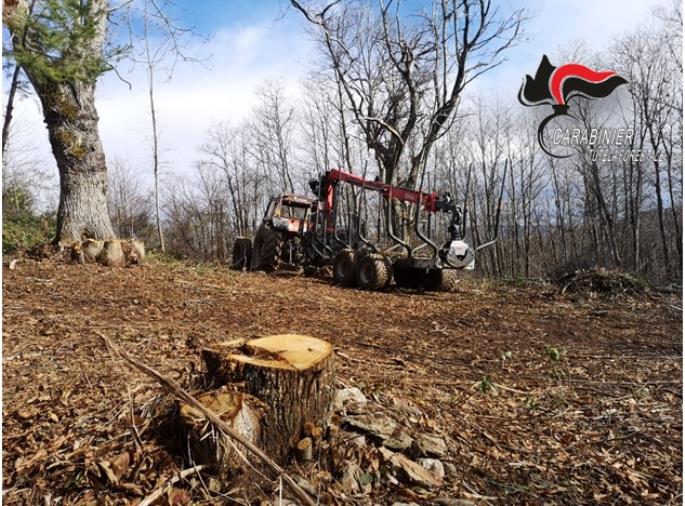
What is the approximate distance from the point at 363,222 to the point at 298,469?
26.6ft

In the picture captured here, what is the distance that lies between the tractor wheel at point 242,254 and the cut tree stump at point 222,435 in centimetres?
1042

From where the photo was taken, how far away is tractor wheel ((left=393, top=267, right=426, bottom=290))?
28.1 ft

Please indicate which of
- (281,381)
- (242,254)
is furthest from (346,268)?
(281,381)

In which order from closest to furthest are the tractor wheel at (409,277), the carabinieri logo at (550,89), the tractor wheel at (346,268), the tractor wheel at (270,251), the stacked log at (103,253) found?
the stacked log at (103,253) → the tractor wheel at (346,268) → the tractor wheel at (409,277) → the carabinieri logo at (550,89) → the tractor wheel at (270,251)

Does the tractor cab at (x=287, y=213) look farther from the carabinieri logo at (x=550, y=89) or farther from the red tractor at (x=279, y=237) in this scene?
the carabinieri logo at (x=550, y=89)

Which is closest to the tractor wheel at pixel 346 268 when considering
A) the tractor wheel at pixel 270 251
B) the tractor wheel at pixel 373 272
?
the tractor wheel at pixel 373 272

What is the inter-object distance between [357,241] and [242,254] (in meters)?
4.37

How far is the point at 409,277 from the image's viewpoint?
8.74 meters

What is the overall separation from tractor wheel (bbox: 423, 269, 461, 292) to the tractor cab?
12.2 feet

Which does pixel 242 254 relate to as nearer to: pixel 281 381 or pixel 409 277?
pixel 409 277

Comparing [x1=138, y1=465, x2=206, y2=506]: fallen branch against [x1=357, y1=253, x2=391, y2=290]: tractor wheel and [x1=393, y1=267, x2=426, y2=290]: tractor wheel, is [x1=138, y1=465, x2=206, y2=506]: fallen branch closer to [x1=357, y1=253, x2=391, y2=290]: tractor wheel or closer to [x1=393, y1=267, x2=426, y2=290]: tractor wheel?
[x1=357, y1=253, x2=391, y2=290]: tractor wheel

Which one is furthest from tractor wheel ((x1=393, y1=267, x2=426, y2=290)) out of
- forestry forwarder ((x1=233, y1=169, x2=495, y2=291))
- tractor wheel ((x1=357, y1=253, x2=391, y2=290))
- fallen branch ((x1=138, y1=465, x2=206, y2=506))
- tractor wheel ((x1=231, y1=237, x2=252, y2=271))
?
fallen branch ((x1=138, y1=465, x2=206, y2=506))

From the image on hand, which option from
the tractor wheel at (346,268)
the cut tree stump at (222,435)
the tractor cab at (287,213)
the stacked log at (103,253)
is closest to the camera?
the cut tree stump at (222,435)

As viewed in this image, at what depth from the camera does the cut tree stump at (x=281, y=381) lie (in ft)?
5.67
